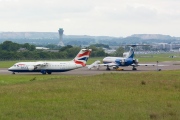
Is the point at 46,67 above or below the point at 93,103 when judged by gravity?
below

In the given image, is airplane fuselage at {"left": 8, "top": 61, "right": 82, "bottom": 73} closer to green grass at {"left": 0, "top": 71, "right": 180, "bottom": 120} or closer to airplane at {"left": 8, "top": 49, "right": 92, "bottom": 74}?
airplane at {"left": 8, "top": 49, "right": 92, "bottom": 74}

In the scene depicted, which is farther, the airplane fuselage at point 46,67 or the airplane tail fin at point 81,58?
the airplane tail fin at point 81,58

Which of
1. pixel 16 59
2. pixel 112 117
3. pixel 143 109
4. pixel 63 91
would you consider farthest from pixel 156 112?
pixel 16 59

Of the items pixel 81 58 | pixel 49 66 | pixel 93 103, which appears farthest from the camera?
pixel 81 58

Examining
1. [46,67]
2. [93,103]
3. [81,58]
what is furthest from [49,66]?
[93,103]

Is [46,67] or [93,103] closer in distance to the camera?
[93,103]

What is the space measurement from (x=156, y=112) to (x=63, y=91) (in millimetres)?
11393

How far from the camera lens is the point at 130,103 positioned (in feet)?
93.8

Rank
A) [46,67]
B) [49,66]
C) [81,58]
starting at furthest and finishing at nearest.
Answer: [81,58] < [46,67] < [49,66]

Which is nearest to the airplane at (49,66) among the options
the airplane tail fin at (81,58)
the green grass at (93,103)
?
the airplane tail fin at (81,58)

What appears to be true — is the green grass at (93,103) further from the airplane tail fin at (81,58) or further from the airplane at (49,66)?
the airplane tail fin at (81,58)

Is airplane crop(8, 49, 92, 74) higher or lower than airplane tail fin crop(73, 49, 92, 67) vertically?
lower

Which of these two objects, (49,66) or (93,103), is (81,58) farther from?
(93,103)

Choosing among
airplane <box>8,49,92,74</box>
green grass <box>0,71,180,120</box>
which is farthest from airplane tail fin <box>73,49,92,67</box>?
green grass <box>0,71,180,120</box>
